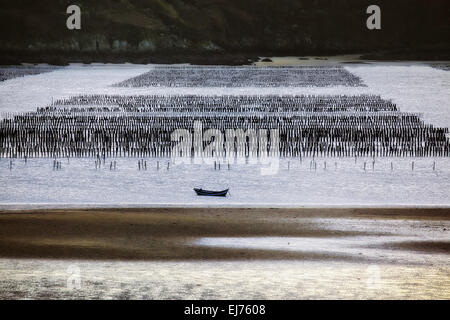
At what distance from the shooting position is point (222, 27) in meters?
73.8

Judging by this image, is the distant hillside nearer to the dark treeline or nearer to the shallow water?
the dark treeline

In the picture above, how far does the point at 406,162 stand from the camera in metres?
24.4

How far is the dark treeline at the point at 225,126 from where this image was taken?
26.2 m

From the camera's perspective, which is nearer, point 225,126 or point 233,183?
point 233,183

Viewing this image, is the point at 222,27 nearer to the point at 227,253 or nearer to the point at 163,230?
the point at 163,230

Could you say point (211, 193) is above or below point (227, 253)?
above

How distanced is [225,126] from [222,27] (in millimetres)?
44441

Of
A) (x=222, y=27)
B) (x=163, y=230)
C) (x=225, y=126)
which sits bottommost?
(x=163, y=230)

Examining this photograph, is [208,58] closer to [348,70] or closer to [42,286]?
[348,70]

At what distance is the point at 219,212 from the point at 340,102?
61.6 ft

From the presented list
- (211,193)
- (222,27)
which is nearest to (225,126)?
(211,193)

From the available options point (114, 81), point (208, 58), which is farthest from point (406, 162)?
point (208, 58)

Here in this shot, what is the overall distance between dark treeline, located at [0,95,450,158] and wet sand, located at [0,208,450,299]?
6973 mm

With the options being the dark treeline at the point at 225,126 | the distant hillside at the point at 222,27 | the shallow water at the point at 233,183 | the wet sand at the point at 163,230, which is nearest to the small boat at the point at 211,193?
the shallow water at the point at 233,183
